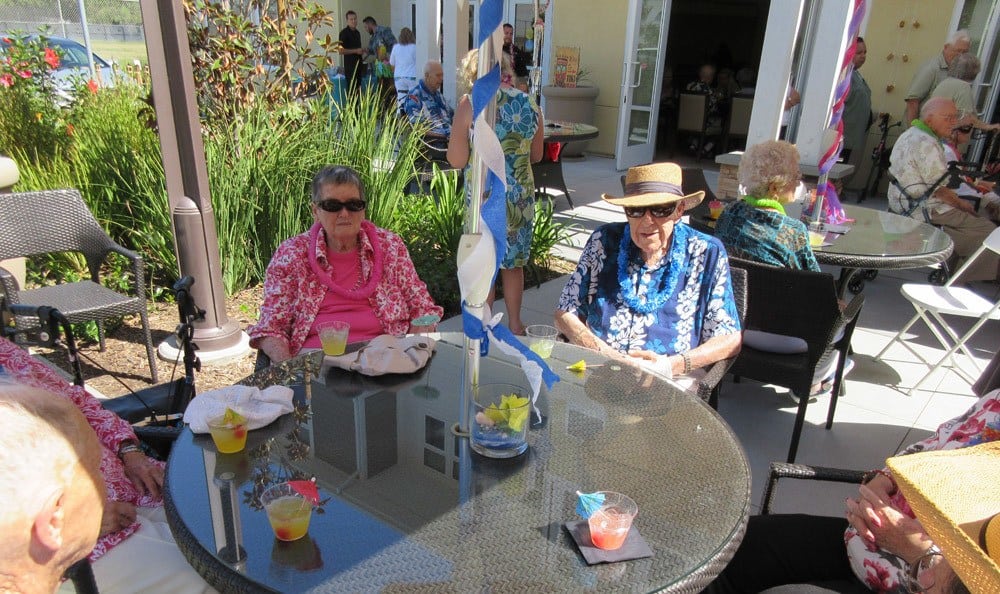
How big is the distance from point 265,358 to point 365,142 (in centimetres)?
269

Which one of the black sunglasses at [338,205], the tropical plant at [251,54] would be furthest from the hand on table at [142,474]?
the tropical plant at [251,54]

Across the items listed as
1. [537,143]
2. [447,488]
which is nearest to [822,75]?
[537,143]

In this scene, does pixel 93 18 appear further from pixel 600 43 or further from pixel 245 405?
pixel 245 405

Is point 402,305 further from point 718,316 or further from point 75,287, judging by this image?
point 75,287

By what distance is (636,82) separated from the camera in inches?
363

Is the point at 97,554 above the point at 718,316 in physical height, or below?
below

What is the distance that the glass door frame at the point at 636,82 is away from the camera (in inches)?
348

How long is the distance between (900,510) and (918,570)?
16 centimetres

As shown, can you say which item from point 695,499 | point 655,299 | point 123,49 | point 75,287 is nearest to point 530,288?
point 655,299

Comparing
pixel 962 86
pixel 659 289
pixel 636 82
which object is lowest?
pixel 659 289

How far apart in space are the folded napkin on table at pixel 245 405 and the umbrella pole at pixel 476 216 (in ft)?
1.71

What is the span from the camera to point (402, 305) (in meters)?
2.71

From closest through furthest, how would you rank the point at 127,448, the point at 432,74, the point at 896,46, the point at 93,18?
the point at 127,448, the point at 432,74, the point at 896,46, the point at 93,18

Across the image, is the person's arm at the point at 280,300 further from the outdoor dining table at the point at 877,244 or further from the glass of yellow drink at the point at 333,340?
the outdoor dining table at the point at 877,244
